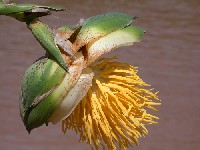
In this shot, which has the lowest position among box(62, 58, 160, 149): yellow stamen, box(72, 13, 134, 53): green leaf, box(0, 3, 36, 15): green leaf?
box(62, 58, 160, 149): yellow stamen

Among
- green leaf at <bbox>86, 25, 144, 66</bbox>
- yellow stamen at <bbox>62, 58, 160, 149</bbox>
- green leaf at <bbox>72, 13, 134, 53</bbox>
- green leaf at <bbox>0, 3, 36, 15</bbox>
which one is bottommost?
yellow stamen at <bbox>62, 58, 160, 149</bbox>

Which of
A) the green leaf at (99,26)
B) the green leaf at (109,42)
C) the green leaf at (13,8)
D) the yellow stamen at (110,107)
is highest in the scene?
the green leaf at (13,8)

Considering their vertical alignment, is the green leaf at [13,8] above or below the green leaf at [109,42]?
above

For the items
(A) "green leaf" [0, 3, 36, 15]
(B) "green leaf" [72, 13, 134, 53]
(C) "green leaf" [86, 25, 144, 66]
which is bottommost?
(C) "green leaf" [86, 25, 144, 66]

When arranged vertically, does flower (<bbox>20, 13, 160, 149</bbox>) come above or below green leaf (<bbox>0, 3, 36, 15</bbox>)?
below

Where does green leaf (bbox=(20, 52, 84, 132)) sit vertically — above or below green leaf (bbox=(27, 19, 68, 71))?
below
